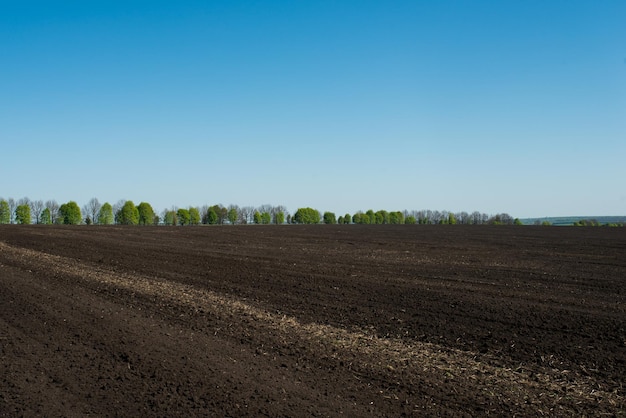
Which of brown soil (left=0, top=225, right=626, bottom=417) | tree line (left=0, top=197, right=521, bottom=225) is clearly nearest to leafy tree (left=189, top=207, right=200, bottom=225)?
tree line (left=0, top=197, right=521, bottom=225)

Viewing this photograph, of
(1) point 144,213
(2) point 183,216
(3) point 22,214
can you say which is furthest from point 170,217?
(3) point 22,214

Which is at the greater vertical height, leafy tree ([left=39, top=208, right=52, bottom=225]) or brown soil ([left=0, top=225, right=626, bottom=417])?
leafy tree ([left=39, top=208, right=52, bottom=225])

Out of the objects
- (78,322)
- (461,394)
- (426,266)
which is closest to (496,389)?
(461,394)

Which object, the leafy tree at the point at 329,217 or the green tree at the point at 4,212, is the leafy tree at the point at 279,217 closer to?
the leafy tree at the point at 329,217

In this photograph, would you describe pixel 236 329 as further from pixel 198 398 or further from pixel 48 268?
pixel 48 268

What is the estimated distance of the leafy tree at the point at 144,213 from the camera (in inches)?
3996

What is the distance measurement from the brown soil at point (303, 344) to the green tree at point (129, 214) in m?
86.6

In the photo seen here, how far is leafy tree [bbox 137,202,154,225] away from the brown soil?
290ft

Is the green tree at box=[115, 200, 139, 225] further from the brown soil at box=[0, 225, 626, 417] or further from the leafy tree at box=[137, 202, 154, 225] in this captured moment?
the brown soil at box=[0, 225, 626, 417]

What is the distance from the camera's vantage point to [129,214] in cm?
9881

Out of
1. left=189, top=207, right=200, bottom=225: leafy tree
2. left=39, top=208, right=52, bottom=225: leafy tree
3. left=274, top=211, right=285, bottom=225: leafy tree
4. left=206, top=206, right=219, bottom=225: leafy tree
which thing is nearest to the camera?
left=39, top=208, right=52, bottom=225: leafy tree

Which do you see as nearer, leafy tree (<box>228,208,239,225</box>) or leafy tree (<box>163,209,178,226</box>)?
leafy tree (<box>163,209,178,226</box>)

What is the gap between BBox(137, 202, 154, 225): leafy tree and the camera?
102 m

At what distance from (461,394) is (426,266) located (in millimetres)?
14318
